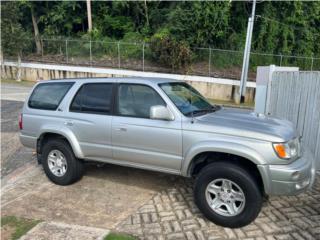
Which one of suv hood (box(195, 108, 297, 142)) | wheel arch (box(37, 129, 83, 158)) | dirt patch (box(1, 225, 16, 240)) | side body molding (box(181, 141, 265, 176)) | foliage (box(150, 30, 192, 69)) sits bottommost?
dirt patch (box(1, 225, 16, 240))

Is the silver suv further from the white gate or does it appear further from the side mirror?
the white gate

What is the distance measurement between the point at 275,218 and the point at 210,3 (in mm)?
19332

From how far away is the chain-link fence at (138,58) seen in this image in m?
21.4

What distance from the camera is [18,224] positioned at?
4.24 m

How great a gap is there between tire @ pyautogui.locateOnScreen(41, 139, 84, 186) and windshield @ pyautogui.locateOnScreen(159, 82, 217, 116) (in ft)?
6.50

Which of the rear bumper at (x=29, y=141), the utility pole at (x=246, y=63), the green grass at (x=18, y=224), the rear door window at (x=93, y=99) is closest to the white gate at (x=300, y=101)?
the rear door window at (x=93, y=99)

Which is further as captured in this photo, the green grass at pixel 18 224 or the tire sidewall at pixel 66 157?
the tire sidewall at pixel 66 157

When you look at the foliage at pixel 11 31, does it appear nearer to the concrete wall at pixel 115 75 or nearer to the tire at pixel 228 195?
the concrete wall at pixel 115 75

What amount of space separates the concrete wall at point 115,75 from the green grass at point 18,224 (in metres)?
16.7

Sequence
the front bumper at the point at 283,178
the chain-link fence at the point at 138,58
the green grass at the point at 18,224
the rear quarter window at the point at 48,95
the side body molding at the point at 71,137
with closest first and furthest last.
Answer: the front bumper at the point at 283,178
the green grass at the point at 18,224
the side body molding at the point at 71,137
the rear quarter window at the point at 48,95
the chain-link fence at the point at 138,58

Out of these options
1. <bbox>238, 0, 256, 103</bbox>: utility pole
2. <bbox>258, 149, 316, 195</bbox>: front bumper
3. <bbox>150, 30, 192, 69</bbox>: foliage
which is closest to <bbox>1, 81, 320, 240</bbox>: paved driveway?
<bbox>258, 149, 316, 195</bbox>: front bumper

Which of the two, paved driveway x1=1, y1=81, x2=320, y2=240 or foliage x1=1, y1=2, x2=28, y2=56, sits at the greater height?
foliage x1=1, y1=2, x2=28, y2=56

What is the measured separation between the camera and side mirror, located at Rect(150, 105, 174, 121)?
162 inches

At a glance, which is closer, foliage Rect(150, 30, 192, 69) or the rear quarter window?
the rear quarter window
